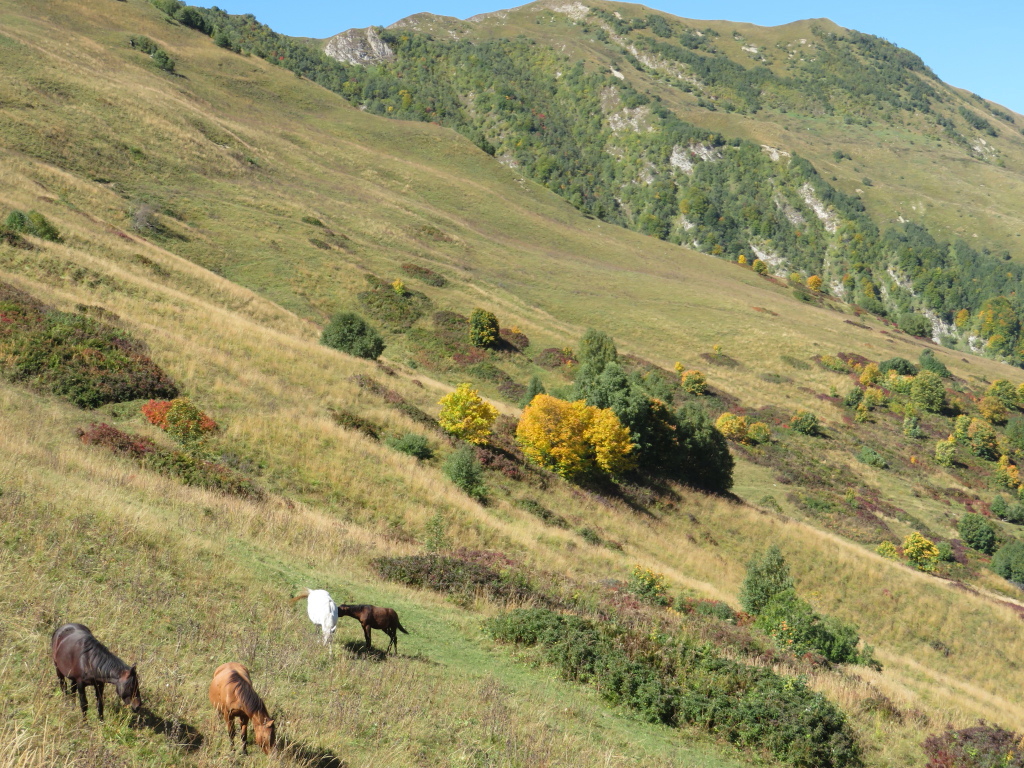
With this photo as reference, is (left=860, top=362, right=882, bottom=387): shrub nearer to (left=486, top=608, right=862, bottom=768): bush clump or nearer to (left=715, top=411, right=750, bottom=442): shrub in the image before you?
(left=715, top=411, right=750, bottom=442): shrub

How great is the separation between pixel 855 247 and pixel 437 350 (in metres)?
177

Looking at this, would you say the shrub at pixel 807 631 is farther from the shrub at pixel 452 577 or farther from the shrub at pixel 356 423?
the shrub at pixel 356 423

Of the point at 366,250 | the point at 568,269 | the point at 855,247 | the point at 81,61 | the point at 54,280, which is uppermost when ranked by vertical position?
the point at 855,247

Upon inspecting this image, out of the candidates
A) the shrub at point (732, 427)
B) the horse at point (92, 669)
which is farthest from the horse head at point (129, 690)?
the shrub at point (732, 427)

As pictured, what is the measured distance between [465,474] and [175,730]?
1873cm

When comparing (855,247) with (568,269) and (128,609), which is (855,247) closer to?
(568,269)

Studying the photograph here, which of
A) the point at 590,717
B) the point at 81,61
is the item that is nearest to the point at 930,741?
the point at 590,717

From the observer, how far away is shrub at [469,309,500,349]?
5359cm

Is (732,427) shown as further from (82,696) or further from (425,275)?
(82,696)

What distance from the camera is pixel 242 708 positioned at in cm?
513

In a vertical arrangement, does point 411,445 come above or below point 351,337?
below

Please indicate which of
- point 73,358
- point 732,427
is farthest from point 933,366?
point 73,358

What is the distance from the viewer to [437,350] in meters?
52.2

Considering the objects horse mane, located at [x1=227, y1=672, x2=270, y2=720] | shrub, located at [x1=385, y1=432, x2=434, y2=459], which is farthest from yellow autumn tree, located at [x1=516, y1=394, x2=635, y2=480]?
horse mane, located at [x1=227, y1=672, x2=270, y2=720]
